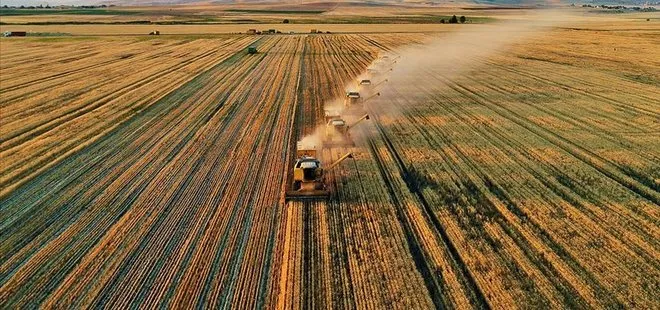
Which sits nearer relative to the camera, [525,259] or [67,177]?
[525,259]

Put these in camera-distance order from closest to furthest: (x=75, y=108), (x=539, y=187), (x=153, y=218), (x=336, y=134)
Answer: (x=153, y=218) → (x=539, y=187) → (x=336, y=134) → (x=75, y=108)

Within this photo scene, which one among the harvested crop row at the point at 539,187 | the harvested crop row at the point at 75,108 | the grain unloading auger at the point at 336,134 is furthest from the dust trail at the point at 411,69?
the harvested crop row at the point at 75,108

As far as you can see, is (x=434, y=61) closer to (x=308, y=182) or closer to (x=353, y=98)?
(x=353, y=98)

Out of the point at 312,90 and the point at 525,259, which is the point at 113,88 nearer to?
the point at 312,90

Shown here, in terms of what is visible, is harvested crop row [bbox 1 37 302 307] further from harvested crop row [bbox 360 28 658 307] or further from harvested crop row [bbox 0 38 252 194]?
harvested crop row [bbox 360 28 658 307]

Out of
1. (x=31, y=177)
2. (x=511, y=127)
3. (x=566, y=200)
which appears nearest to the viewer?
(x=566, y=200)

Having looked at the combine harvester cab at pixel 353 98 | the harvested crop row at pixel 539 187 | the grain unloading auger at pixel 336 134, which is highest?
the combine harvester cab at pixel 353 98

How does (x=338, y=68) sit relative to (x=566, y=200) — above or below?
above

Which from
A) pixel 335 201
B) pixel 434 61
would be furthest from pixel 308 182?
pixel 434 61

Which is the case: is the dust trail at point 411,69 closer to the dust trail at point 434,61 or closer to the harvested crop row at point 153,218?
the dust trail at point 434,61

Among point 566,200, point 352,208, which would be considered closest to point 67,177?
→ point 352,208

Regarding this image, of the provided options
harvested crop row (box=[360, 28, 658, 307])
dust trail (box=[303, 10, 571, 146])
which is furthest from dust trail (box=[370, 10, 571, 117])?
harvested crop row (box=[360, 28, 658, 307])
